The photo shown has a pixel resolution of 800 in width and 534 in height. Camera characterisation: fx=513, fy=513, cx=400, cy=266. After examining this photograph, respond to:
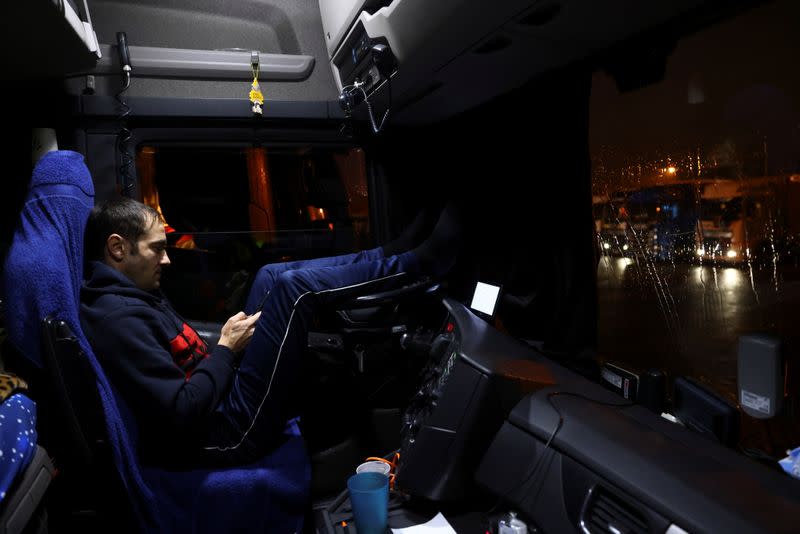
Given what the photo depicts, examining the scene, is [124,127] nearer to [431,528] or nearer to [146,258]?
[146,258]

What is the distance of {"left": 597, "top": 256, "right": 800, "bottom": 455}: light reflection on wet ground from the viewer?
1.20 metres

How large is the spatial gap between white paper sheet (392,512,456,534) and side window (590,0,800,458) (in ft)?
2.58

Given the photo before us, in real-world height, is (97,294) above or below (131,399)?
above

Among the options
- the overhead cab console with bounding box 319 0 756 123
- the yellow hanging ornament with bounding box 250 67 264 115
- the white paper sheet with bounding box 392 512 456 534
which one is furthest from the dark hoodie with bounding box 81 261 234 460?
the overhead cab console with bounding box 319 0 756 123

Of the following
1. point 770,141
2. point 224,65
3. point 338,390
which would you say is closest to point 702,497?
point 770,141

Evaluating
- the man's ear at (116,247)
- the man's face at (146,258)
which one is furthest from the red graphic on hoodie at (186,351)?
the man's ear at (116,247)

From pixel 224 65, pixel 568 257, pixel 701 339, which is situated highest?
pixel 224 65

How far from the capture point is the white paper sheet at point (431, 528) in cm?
128

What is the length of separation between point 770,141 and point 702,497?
0.82 meters

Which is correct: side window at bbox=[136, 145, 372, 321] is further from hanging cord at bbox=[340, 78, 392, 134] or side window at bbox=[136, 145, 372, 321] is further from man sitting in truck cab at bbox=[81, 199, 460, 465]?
man sitting in truck cab at bbox=[81, 199, 460, 465]

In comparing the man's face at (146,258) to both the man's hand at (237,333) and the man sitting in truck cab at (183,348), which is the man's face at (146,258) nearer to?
the man sitting in truck cab at (183,348)

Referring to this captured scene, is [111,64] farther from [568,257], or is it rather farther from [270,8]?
[568,257]

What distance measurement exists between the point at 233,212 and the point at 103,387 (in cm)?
115

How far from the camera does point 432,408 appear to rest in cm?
138
